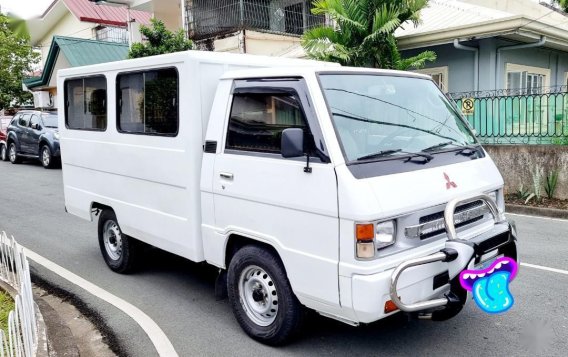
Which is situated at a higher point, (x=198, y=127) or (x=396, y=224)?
(x=198, y=127)

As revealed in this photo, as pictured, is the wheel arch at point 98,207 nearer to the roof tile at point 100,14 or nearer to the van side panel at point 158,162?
the van side panel at point 158,162

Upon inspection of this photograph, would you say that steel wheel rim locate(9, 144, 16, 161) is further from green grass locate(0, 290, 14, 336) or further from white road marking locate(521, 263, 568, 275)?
white road marking locate(521, 263, 568, 275)

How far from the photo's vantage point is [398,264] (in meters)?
3.38

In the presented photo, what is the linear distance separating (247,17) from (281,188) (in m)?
14.5

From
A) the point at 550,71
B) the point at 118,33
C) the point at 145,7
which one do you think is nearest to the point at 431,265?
the point at 550,71

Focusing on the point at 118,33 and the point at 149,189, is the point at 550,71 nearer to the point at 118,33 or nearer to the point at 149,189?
the point at 149,189

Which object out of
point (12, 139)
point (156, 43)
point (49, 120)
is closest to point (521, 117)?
point (156, 43)

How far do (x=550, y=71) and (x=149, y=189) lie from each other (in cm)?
1363

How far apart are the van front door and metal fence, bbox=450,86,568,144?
7289mm

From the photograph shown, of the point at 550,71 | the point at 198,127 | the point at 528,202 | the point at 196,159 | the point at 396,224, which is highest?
the point at 550,71

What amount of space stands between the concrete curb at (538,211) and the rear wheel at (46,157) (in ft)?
43.8

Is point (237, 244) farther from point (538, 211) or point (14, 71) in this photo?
point (14, 71)

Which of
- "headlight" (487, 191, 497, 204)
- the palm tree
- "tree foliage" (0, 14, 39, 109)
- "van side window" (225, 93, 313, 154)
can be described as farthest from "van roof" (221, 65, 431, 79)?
"tree foliage" (0, 14, 39, 109)

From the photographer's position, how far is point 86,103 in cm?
609
